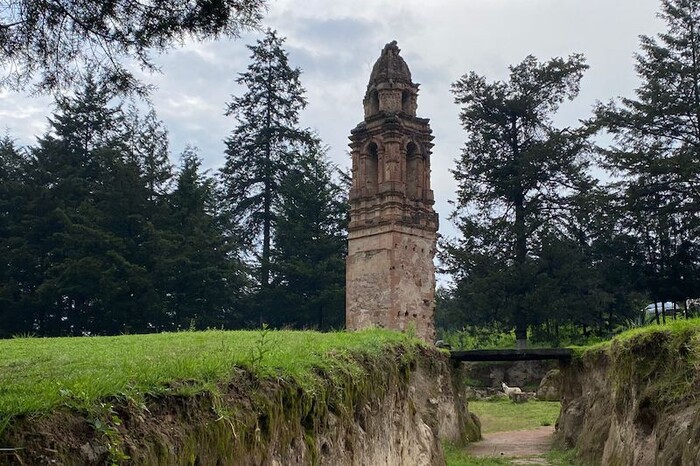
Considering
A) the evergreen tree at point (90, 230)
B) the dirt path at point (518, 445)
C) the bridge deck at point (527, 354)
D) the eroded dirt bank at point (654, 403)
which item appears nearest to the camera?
the eroded dirt bank at point (654, 403)

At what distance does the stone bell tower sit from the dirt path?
13.3 ft

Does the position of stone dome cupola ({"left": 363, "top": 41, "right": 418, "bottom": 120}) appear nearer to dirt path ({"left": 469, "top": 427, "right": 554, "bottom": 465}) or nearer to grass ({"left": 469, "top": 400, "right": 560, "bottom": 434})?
grass ({"left": 469, "top": 400, "right": 560, "bottom": 434})

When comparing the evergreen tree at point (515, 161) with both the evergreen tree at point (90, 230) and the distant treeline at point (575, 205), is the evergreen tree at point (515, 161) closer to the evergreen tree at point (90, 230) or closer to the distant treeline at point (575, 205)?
the distant treeline at point (575, 205)

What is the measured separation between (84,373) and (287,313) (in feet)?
95.9

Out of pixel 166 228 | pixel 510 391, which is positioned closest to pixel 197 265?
pixel 166 228

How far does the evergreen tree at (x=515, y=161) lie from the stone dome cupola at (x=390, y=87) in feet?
31.7

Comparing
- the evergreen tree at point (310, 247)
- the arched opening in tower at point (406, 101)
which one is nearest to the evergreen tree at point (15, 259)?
the evergreen tree at point (310, 247)

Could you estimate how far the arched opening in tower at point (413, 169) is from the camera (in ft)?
80.0

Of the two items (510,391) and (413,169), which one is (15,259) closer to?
(413,169)

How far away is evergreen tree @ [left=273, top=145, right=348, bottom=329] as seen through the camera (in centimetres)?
3356

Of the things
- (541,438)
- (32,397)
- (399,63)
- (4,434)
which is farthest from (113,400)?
(399,63)

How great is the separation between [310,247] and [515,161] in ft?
34.3

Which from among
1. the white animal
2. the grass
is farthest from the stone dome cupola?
the white animal

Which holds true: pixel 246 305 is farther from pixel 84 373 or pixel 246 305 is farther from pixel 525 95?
pixel 84 373
